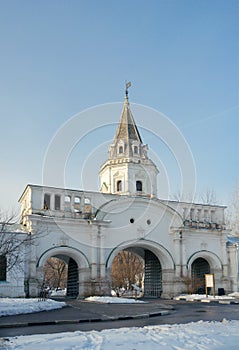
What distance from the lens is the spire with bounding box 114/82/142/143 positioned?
37531 millimetres

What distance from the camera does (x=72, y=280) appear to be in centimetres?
3203

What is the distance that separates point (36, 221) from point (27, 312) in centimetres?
1237

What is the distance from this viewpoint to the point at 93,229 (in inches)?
1176

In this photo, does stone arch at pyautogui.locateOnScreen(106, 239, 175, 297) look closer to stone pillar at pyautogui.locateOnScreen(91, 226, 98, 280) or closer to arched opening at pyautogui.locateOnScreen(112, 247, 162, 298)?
arched opening at pyautogui.locateOnScreen(112, 247, 162, 298)

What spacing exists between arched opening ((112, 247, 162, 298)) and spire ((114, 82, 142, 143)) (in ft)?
31.7

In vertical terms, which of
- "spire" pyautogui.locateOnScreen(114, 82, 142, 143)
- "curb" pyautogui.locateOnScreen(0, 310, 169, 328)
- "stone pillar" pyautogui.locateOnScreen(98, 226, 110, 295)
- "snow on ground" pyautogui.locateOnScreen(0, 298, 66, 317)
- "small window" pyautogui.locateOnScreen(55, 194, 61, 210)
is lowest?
"curb" pyautogui.locateOnScreen(0, 310, 169, 328)

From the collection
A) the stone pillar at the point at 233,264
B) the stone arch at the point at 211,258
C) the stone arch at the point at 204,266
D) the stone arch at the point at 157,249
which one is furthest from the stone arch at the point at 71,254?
the stone pillar at the point at 233,264

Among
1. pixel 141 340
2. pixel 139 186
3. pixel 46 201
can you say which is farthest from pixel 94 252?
pixel 141 340

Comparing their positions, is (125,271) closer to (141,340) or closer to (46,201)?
(46,201)

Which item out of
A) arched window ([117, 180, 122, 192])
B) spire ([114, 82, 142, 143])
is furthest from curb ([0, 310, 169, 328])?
spire ([114, 82, 142, 143])

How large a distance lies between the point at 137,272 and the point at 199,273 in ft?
46.1

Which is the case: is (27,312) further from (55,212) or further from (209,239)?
(209,239)

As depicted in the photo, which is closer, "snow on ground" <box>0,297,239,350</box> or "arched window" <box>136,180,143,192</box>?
"snow on ground" <box>0,297,239,350</box>

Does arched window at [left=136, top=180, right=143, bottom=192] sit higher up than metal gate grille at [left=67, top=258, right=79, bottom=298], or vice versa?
arched window at [left=136, top=180, right=143, bottom=192]
